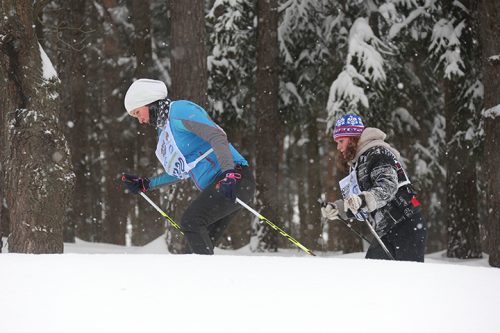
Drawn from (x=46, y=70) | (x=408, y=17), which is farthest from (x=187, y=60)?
(x=408, y=17)

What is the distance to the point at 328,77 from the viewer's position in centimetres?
1344

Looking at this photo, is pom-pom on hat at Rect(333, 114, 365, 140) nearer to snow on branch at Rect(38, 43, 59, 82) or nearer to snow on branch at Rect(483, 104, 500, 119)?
snow on branch at Rect(38, 43, 59, 82)

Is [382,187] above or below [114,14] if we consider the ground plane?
below

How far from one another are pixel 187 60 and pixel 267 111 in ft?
12.3

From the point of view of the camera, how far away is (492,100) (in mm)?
9195

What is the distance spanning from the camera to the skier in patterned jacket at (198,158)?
15.7ft

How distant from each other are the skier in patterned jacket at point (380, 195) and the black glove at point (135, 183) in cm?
171

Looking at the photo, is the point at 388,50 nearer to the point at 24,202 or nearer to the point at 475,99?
the point at 475,99

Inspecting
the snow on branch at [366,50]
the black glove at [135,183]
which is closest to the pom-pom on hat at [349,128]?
the black glove at [135,183]

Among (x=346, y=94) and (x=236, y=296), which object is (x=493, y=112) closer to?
(x=346, y=94)

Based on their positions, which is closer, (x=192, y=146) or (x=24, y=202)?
(x=192, y=146)

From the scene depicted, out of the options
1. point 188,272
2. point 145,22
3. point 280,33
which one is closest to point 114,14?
point 145,22

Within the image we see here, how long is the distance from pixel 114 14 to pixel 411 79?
7.91 metres

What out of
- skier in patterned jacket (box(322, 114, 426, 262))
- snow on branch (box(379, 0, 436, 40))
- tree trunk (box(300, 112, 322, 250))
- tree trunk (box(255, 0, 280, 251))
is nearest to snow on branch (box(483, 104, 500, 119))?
snow on branch (box(379, 0, 436, 40))
